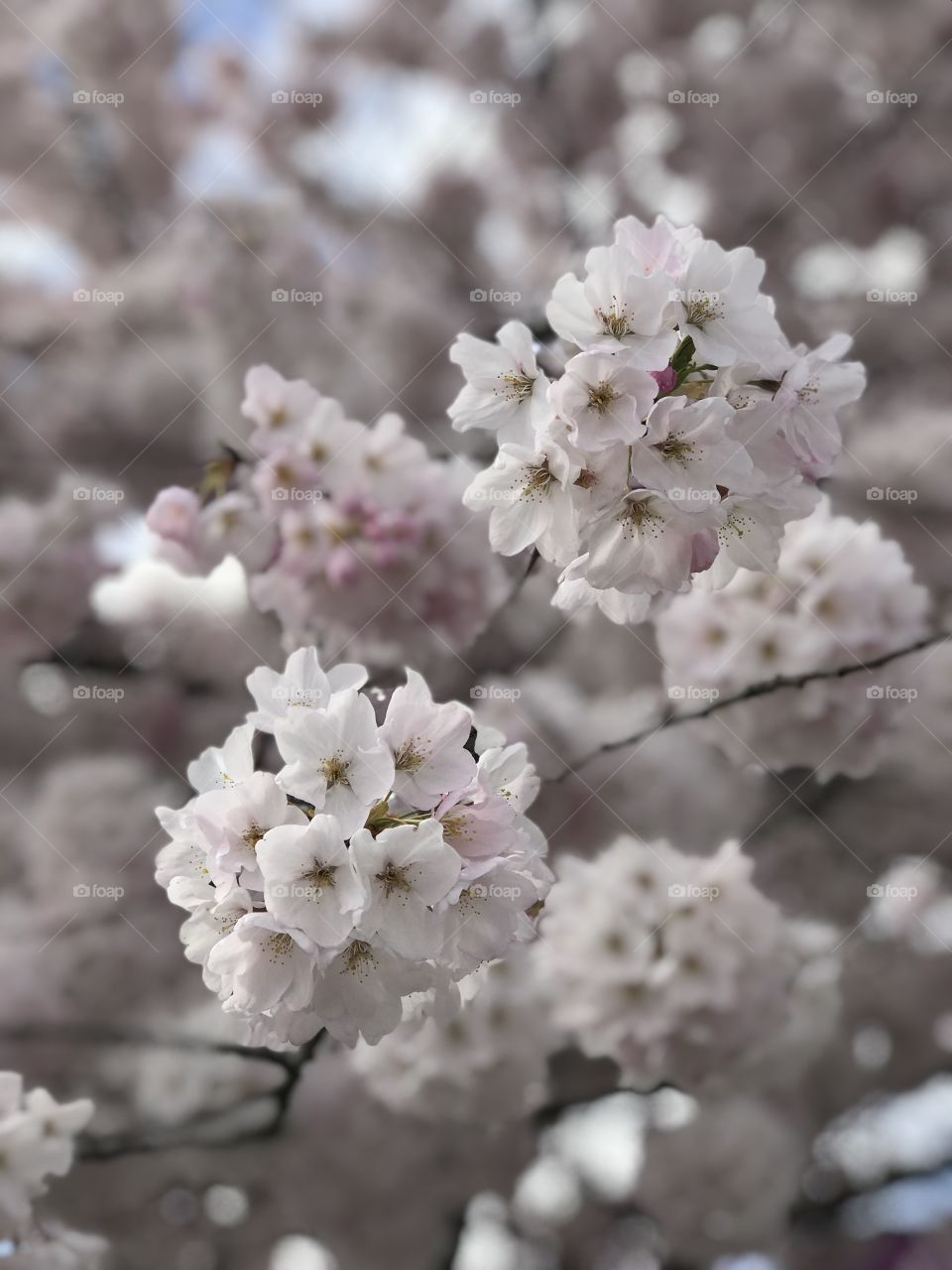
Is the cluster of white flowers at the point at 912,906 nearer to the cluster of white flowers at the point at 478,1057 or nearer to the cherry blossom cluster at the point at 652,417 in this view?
the cluster of white flowers at the point at 478,1057

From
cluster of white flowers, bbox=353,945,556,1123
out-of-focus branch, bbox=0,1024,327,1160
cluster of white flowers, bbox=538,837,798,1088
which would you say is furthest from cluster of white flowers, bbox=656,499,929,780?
out-of-focus branch, bbox=0,1024,327,1160

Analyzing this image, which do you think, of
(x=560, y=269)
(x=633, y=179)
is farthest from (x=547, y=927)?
(x=633, y=179)

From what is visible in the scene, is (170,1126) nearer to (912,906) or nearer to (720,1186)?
(720,1186)

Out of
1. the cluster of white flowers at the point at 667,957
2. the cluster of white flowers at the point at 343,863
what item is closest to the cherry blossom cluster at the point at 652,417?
the cluster of white flowers at the point at 343,863

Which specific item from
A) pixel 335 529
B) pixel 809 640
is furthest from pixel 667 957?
pixel 335 529

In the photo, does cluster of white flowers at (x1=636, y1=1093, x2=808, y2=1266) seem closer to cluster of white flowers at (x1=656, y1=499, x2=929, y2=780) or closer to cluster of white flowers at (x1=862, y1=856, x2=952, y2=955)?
cluster of white flowers at (x1=862, y1=856, x2=952, y2=955)
